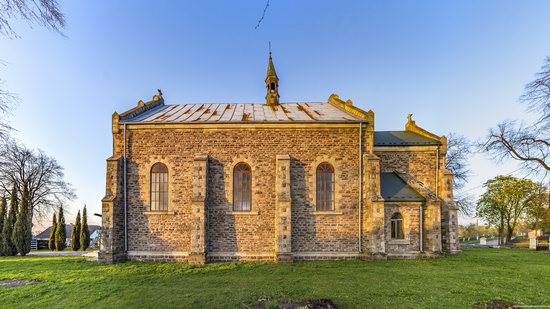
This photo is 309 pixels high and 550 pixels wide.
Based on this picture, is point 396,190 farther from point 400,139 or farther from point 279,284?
point 279,284

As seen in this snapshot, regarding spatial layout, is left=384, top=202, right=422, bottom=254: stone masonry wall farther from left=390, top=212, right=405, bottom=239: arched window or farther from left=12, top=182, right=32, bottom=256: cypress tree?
left=12, top=182, right=32, bottom=256: cypress tree

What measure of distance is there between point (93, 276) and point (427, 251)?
688 inches

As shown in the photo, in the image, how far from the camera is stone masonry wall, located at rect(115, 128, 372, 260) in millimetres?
16281

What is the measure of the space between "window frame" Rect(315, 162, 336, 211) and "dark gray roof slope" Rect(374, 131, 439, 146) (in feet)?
15.9

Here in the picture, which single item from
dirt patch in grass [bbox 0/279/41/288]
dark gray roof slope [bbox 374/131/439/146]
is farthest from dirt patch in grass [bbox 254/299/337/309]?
dark gray roof slope [bbox 374/131/439/146]

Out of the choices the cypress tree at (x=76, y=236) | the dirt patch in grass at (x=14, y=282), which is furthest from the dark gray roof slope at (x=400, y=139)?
the cypress tree at (x=76, y=236)

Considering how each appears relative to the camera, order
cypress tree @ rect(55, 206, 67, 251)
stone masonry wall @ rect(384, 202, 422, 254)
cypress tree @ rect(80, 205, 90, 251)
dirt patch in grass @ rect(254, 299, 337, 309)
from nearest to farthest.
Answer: dirt patch in grass @ rect(254, 299, 337, 309), stone masonry wall @ rect(384, 202, 422, 254), cypress tree @ rect(55, 206, 67, 251), cypress tree @ rect(80, 205, 90, 251)

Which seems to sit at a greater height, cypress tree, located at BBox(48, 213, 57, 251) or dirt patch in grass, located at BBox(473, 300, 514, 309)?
dirt patch in grass, located at BBox(473, 300, 514, 309)

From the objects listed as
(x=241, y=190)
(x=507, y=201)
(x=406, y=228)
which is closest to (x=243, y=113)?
(x=241, y=190)

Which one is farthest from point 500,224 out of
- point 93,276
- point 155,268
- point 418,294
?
point 93,276

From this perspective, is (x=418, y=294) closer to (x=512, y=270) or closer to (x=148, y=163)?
(x=512, y=270)

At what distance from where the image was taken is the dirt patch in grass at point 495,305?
8.48 m

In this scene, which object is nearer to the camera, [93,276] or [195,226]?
[93,276]

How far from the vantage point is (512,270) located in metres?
13.6
